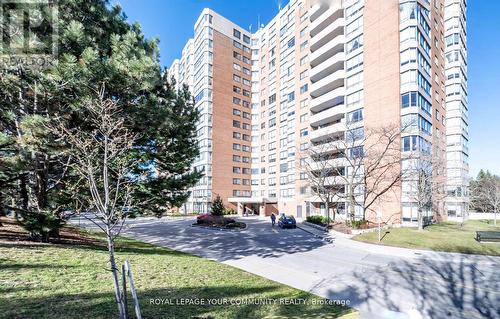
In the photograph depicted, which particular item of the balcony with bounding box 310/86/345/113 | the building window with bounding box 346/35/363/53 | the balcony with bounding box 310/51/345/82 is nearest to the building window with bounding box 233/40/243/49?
the balcony with bounding box 310/51/345/82

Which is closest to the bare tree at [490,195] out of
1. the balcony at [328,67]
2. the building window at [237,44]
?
the balcony at [328,67]

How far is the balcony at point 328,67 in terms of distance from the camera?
135 ft

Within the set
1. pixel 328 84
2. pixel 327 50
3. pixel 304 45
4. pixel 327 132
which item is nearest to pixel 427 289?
pixel 327 132

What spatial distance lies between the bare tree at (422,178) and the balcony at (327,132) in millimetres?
10348

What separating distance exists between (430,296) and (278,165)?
4678 centimetres

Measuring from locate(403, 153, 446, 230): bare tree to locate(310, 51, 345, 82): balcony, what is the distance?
63.0 feet

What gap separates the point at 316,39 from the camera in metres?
45.9

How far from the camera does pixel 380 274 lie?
40.8 feet

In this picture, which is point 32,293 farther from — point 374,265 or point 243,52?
point 243,52

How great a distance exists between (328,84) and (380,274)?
35654 mm

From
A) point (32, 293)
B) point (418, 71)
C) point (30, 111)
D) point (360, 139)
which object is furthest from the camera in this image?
point (360, 139)

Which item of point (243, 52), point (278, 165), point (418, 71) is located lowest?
point (278, 165)

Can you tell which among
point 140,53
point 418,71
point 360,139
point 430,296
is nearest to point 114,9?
point 140,53

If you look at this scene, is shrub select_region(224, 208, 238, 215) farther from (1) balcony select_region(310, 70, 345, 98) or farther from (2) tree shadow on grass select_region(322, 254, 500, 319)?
(2) tree shadow on grass select_region(322, 254, 500, 319)
